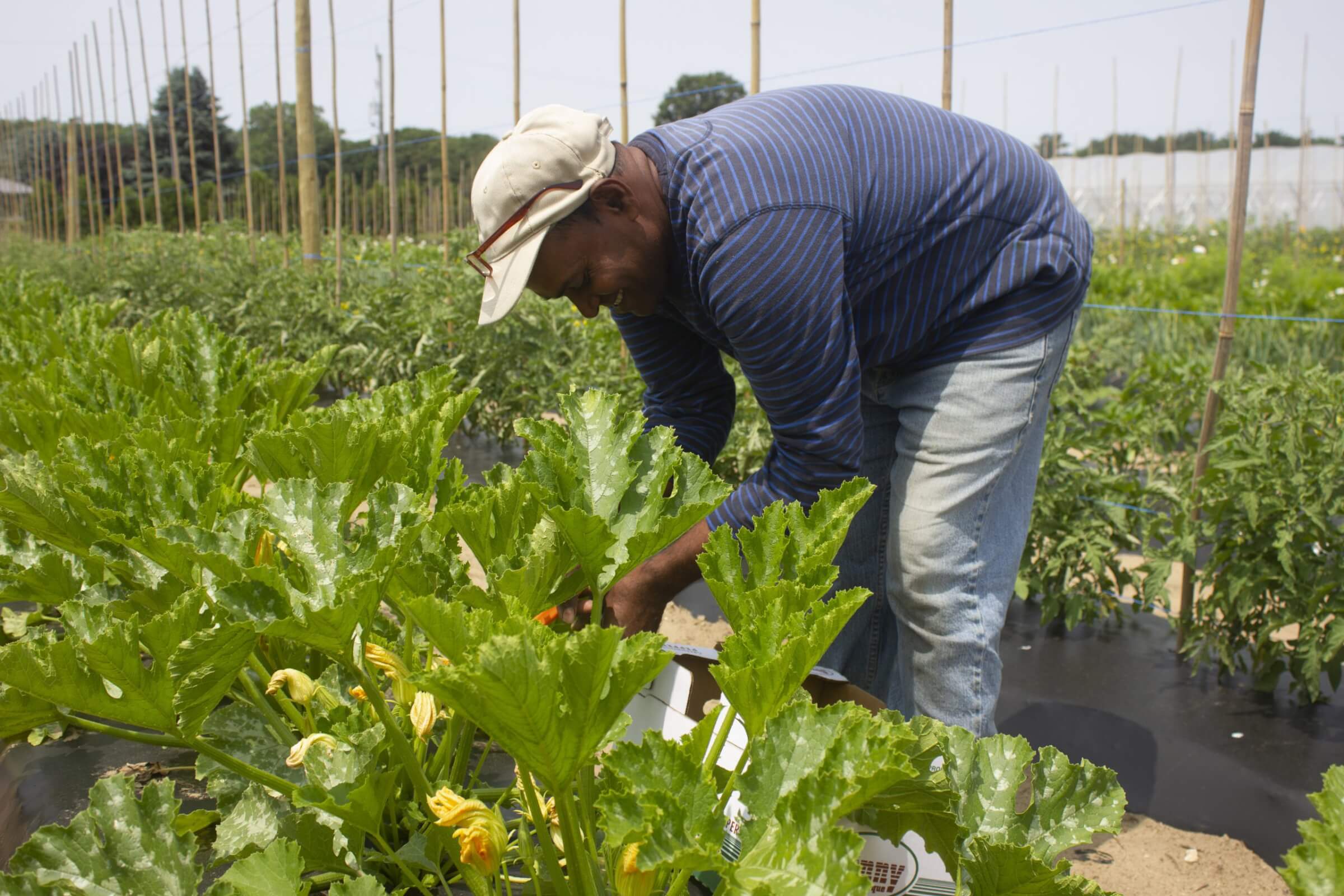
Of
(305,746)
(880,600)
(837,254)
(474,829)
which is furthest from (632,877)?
(880,600)

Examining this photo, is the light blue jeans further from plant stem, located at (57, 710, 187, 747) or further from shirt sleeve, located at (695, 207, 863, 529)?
plant stem, located at (57, 710, 187, 747)

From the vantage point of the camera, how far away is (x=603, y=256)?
1.89m

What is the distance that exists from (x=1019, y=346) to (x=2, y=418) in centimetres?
211

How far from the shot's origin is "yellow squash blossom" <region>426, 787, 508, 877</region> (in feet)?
3.61

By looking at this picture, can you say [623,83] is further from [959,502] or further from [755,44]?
[959,502]

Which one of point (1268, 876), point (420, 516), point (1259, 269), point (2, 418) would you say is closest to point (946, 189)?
point (420, 516)

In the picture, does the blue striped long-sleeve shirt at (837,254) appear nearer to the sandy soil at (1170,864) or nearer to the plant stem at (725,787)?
the plant stem at (725,787)

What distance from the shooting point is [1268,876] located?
2578 mm

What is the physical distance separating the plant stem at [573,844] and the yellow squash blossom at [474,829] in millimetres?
83

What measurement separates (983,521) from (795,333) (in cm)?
71

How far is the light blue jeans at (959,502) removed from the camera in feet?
7.18

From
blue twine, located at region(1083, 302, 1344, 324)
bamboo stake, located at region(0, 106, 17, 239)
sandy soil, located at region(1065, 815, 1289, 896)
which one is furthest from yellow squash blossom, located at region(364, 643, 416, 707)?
bamboo stake, located at region(0, 106, 17, 239)

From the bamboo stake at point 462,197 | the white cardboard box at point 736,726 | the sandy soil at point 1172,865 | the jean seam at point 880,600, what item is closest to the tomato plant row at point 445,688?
the white cardboard box at point 736,726

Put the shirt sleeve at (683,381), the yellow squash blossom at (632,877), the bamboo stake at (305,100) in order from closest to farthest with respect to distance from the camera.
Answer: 1. the yellow squash blossom at (632,877)
2. the shirt sleeve at (683,381)
3. the bamboo stake at (305,100)
